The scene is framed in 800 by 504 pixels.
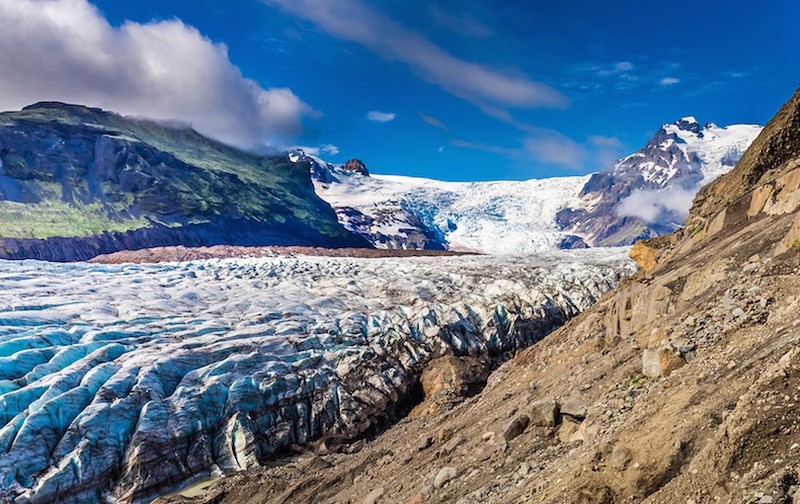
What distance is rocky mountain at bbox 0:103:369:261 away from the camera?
7950cm

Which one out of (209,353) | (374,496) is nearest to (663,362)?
(374,496)

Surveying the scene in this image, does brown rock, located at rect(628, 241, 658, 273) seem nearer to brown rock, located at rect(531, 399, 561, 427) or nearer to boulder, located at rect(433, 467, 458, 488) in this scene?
brown rock, located at rect(531, 399, 561, 427)

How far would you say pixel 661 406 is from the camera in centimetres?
749


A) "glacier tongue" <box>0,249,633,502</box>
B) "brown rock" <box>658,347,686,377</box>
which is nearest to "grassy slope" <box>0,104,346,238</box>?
"glacier tongue" <box>0,249,633,502</box>

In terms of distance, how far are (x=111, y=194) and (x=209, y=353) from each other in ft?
254

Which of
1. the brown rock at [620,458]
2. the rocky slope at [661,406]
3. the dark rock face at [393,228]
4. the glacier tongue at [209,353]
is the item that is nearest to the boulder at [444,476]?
the rocky slope at [661,406]

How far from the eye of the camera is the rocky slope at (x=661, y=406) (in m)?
5.93

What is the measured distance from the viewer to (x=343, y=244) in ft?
436

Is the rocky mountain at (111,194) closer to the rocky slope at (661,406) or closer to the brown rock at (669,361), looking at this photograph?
the rocky slope at (661,406)

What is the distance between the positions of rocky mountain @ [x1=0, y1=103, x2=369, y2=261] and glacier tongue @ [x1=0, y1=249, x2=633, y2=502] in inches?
1749

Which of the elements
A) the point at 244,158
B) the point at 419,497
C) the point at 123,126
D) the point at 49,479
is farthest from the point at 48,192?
the point at 419,497

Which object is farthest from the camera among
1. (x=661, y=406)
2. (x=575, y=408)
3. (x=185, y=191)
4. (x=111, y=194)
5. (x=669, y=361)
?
(x=185, y=191)

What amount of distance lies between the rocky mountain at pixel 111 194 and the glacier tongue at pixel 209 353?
44.4m

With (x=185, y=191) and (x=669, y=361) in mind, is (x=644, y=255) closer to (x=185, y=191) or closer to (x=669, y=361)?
(x=669, y=361)
